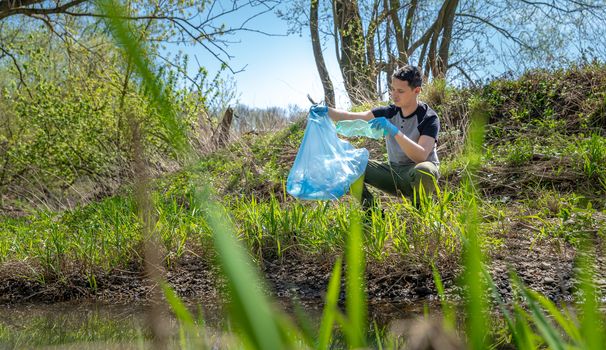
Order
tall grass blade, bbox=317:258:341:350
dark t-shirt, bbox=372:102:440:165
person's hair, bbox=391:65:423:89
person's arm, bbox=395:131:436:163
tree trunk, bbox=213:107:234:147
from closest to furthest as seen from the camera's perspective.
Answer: tall grass blade, bbox=317:258:341:350 → person's arm, bbox=395:131:436:163 → person's hair, bbox=391:65:423:89 → dark t-shirt, bbox=372:102:440:165 → tree trunk, bbox=213:107:234:147

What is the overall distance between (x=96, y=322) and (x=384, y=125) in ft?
8.37

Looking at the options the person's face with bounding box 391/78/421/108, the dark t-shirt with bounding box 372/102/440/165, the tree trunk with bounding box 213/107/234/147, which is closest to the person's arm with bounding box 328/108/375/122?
the dark t-shirt with bounding box 372/102/440/165

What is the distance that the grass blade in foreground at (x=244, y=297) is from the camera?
0.29 metres

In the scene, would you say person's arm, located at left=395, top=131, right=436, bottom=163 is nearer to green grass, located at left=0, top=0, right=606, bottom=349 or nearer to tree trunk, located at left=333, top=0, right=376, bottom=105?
green grass, located at left=0, top=0, right=606, bottom=349

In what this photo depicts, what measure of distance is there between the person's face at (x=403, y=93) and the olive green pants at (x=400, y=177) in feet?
1.72

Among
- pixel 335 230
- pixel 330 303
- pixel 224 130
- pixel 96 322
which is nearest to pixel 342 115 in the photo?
pixel 335 230

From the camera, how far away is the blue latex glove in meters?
4.70

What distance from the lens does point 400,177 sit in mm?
4992

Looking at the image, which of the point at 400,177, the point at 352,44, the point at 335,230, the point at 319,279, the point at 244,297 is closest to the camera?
the point at 244,297

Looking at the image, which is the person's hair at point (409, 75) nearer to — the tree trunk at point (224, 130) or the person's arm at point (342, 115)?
the person's arm at point (342, 115)

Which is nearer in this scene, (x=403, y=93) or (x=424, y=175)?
(x=424, y=175)

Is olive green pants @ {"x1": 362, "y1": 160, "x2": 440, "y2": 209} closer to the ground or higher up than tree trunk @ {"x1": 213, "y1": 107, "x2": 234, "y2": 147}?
closer to the ground

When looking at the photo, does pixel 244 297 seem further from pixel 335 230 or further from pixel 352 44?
pixel 352 44

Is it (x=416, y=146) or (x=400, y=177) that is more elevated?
(x=416, y=146)
